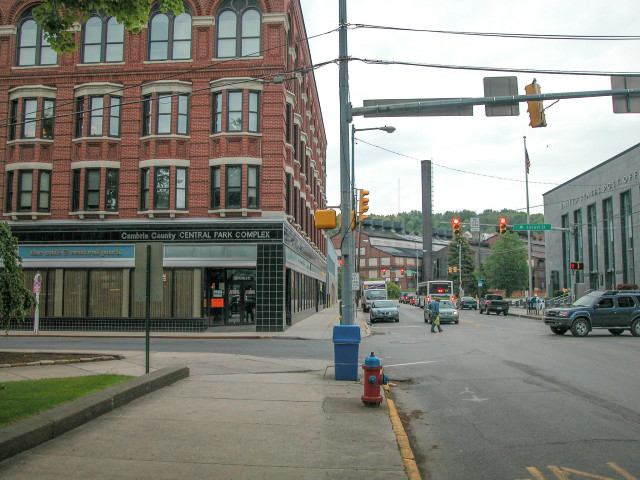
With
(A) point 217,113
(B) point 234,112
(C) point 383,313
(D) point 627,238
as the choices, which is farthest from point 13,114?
(D) point 627,238

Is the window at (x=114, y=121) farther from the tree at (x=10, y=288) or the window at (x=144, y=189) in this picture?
the tree at (x=10, y=288)

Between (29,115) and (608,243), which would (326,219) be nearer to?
(29,115)

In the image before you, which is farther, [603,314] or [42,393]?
[603,314]

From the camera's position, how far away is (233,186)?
25.7 metres

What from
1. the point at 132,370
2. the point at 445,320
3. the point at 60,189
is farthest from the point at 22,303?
the point at 445,320

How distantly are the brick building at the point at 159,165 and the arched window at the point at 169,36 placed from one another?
2.5 inches

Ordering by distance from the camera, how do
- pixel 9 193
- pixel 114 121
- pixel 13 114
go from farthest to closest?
pixel 13 114
pixel 9 193
pixel 114 121

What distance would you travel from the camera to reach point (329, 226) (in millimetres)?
12023

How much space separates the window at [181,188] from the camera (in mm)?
26030

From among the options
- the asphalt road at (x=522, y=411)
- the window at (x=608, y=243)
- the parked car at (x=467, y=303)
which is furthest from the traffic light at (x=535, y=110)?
the parked car at (x=467, y=303)

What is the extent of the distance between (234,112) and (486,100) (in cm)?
1588

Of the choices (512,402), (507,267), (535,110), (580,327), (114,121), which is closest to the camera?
(512,402)

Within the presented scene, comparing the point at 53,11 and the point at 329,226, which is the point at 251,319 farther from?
the point at 53,11

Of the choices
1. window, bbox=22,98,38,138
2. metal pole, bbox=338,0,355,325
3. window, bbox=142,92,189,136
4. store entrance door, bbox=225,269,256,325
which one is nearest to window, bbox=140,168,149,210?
window, bbox=142,92,189,136
